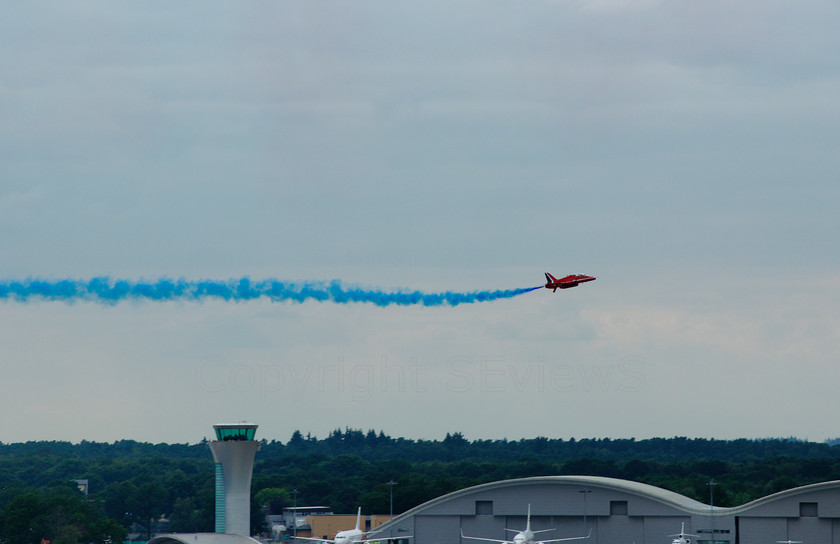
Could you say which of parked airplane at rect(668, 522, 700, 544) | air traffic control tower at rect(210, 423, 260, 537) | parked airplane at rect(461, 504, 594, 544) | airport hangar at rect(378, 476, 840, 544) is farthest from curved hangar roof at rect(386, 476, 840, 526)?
air traffic control tower at rect(210, 423, 260, 537)

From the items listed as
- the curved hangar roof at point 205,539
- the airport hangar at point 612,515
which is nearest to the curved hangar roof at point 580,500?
the airport hangar at point 612,515

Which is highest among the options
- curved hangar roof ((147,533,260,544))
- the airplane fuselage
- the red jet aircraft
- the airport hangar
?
the red jet aircraft

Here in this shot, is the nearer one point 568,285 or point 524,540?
point 568,285

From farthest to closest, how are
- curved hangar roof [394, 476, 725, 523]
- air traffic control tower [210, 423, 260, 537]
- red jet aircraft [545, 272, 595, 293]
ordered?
air traffic control tower [210, 423, 260, 537] < curved hangar roof [394, 476, 725, 523] < red jet aircraft [545, 272, 595, 293]

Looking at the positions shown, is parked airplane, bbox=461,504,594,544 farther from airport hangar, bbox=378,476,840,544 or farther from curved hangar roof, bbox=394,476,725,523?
curved hangar roof, bbox=394,476,725,523

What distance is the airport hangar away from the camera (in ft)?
534

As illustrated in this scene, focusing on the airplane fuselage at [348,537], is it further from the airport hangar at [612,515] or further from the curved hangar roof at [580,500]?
the curved hangar roof at [580,500]

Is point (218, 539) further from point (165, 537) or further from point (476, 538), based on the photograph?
point (476, 538)

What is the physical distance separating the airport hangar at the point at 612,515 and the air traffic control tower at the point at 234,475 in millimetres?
23853

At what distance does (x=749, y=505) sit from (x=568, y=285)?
5667cm

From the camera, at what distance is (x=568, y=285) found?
421 feet

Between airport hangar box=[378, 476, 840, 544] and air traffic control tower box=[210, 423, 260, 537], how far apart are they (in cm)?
2385

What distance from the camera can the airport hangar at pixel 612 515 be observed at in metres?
163

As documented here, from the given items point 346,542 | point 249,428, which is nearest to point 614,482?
point 346,542
